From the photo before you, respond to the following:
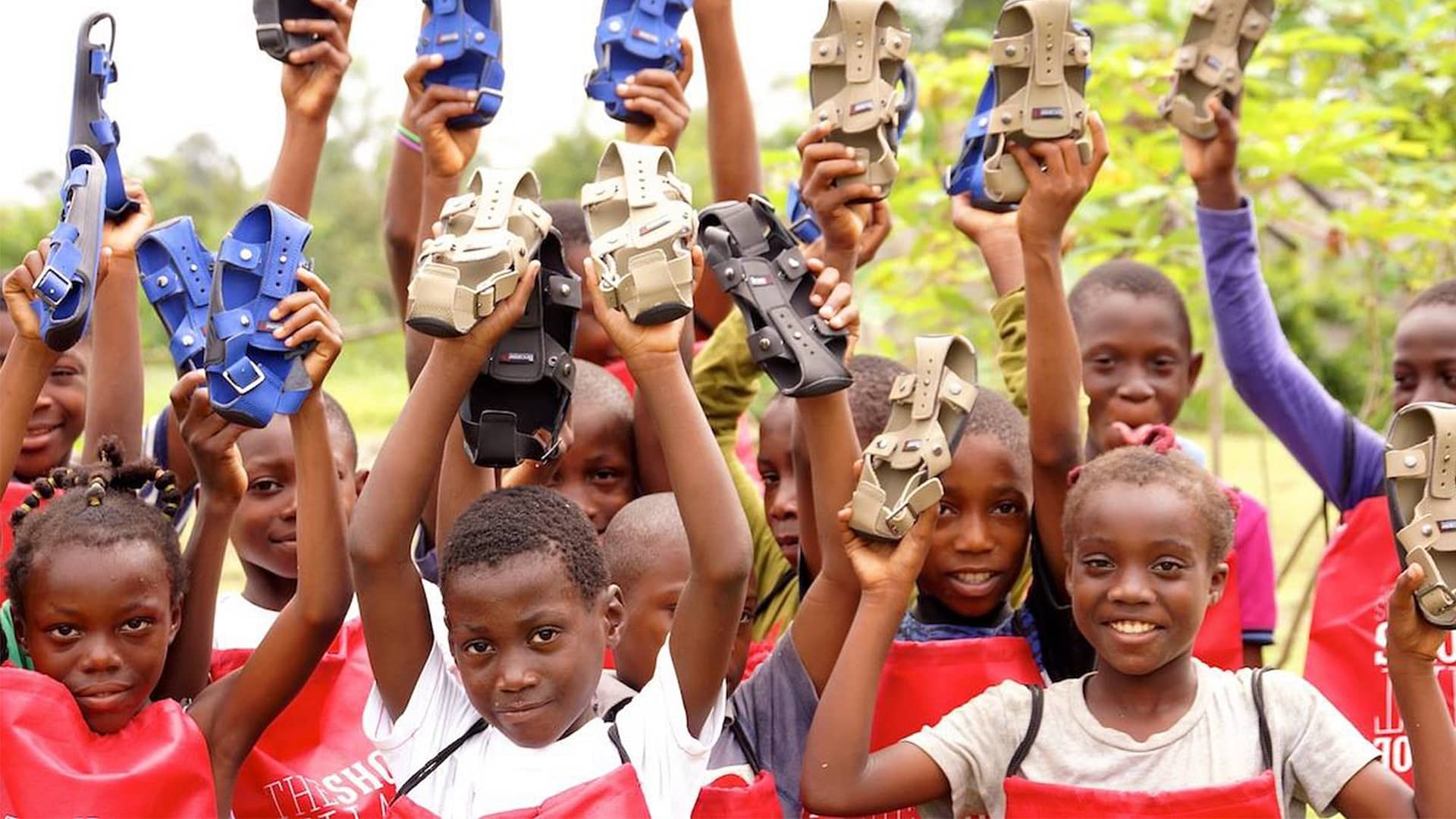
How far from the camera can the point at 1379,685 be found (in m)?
3.90

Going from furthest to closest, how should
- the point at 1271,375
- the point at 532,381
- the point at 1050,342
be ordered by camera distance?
the point at 1271,375 < the point at 1050,342 < the point at 532,381

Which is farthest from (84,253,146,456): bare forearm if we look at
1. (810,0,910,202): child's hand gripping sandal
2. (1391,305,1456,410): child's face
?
(1391,305,1456,410): child's face

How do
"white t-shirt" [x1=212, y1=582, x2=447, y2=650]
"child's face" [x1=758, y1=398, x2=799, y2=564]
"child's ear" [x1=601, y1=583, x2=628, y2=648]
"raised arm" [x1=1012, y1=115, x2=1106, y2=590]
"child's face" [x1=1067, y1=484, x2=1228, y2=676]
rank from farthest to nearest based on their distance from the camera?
"child's face" [x1=758, y1=398, x2=799, y2=564] < "white t-shirt" [x1=212, y1=582, x2=447, y2=650] < "raised arm" [x1=1012, y1=115, x2=1106, y2=590] < "child's ear" [x1=601, y1=583, x2=628, y2=648] < "child's face" [x1=1067, y1=484, x2=1228, y2=676]

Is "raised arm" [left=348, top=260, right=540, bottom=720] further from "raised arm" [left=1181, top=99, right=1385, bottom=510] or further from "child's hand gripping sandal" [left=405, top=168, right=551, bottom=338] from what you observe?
"raised arm" [left=1181, top=99, right=1385, bottom=510]

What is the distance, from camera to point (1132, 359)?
432 cm

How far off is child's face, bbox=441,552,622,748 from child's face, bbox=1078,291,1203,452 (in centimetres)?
168

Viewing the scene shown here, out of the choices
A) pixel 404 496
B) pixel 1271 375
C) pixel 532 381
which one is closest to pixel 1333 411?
pixel 1271 375

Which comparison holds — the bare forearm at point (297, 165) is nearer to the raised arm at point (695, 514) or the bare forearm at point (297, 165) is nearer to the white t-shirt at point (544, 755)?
the raised arm at point (695, 514)

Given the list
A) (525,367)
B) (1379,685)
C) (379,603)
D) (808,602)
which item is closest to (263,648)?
(379,603)

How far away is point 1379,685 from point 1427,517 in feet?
3.51

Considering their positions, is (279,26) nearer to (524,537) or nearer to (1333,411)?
(524,537)

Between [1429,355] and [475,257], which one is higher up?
[475,257]

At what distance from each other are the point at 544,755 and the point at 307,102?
5.66ft

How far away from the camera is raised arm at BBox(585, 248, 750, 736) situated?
9.89ft
